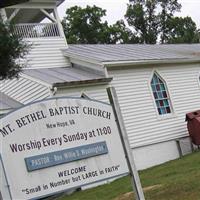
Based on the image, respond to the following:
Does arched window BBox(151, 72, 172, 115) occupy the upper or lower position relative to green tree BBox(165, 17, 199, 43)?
lower

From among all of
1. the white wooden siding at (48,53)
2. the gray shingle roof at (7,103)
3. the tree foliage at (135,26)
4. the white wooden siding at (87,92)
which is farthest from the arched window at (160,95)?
the tree foliage at (135,26)

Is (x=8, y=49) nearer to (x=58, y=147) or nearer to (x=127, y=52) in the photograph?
(x=58, y=147)

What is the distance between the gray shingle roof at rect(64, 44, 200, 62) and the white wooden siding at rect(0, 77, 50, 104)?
2.36 meters

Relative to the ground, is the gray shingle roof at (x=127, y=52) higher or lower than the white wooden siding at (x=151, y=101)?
higher

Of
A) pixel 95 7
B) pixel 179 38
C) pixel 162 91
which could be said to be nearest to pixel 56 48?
pixel 162 91

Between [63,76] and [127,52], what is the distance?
4870 mm

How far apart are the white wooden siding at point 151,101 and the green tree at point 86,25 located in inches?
1123

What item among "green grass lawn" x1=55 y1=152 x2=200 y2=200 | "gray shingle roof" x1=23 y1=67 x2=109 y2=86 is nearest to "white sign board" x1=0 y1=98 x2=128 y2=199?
"green grass lawn" x1=55 y1=152 x2=200 y2=200

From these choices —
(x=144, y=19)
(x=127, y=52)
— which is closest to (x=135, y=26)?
(x=144, y=19)

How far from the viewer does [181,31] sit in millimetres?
56406

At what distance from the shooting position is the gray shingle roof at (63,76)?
61.0 ft

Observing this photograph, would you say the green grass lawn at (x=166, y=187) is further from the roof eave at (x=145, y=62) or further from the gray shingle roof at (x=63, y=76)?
the roof eave at (x=145, y=62)

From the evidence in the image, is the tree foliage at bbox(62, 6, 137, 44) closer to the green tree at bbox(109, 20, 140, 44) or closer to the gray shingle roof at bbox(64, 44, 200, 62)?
the green tree at bbox(109, 20, 140, 44)

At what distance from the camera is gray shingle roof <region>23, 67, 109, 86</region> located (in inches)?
732
